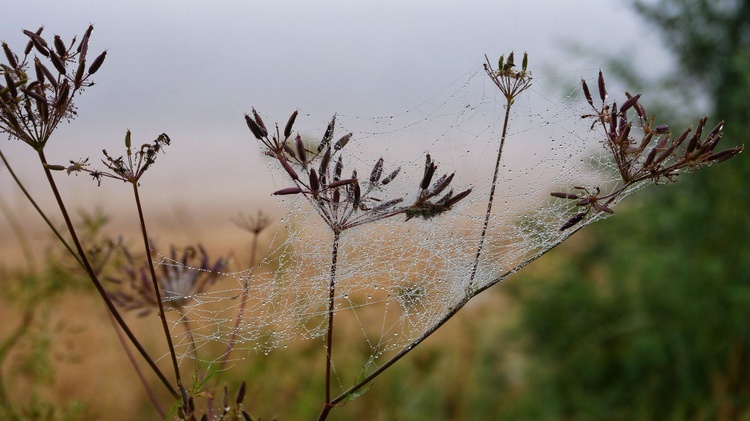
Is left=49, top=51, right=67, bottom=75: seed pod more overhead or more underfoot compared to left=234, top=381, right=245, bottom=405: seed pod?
more overhead

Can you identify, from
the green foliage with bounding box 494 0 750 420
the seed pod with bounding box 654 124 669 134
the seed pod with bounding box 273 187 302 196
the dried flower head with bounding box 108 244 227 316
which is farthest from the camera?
the green foliage with bounding box 494 0 750 420

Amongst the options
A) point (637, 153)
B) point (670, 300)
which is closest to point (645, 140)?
point (637, 153)

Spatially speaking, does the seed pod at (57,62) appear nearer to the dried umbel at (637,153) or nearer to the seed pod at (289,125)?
the seed pod at (289,125)

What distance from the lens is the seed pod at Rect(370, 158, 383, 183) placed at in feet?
3.27

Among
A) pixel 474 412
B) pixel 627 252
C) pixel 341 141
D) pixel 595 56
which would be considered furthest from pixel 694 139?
pixel 595 56

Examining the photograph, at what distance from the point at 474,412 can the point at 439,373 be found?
328 millimetres

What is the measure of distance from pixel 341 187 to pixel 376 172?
0.17 ft

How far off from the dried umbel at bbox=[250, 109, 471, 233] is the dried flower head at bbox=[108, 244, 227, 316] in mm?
375

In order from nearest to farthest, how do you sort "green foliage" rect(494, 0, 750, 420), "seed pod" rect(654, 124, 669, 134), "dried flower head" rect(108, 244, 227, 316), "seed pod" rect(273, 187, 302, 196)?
"seed pod" rect(273, 187, 302, 196), "seed pod" rect(654, 124, 669, 134), "dried flower head" rect(108, 244, 227, 316), "green foliage" rect(494, 0, 750, 420)

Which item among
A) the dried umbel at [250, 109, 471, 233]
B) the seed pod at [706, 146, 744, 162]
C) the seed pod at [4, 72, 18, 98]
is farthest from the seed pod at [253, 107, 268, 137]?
the seed pod at [706, 146, 744, 162]

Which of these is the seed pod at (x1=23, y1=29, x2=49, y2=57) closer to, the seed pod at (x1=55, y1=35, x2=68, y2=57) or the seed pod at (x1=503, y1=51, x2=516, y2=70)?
the seed pod at (x1=55, y1=35, x2=68, y2=57)

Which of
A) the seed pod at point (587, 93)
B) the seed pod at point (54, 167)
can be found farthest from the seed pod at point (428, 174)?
the seed pod at point (54, 167)

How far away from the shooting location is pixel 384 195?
1.04 metres

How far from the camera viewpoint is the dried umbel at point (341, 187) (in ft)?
3.18
